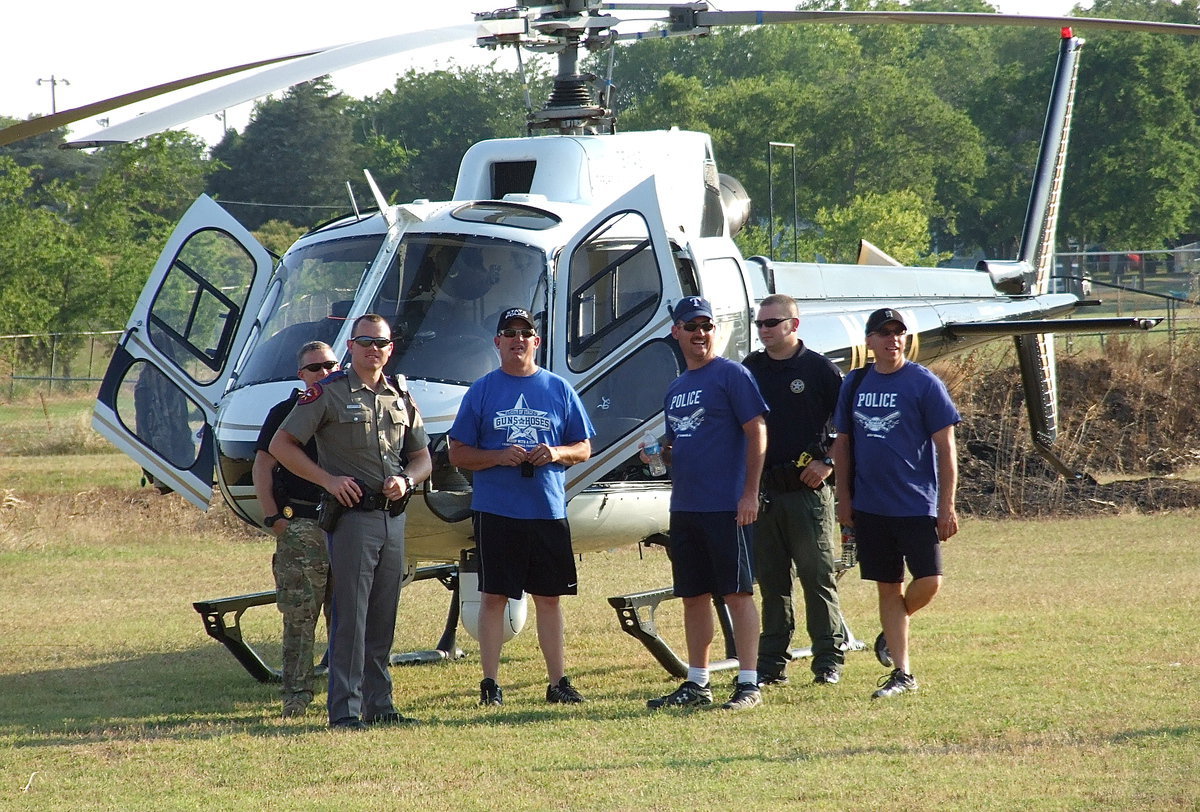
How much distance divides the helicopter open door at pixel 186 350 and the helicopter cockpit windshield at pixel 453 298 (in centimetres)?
106

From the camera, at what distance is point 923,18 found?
25.6 ft

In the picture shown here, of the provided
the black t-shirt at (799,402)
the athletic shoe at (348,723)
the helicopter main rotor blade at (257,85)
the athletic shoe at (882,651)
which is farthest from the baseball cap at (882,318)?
the athletic shoe at (348,723)

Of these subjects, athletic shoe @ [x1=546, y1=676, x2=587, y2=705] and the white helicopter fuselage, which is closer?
athletic shoe @ [x1=546, y1=676, x2=587, y2=705]

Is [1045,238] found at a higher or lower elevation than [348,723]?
higher

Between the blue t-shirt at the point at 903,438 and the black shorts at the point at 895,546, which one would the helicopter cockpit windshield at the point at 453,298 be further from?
the black shorts at the point at 895,546

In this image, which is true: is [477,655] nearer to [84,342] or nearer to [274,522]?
[274,522]

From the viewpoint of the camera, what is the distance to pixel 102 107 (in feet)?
17.3

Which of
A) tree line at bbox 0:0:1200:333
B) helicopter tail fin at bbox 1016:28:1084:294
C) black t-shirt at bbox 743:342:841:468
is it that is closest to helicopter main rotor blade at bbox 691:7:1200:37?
black t-shirt at bbox 743:342:841:468

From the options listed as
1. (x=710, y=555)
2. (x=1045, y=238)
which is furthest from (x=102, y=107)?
(x=1045, y=238)

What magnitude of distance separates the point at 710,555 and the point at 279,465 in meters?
2.17

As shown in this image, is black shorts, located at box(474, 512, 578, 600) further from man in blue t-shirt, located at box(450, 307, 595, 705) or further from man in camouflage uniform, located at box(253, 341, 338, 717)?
man in camouflage uniform, located at box(253, 341, 338, 717)

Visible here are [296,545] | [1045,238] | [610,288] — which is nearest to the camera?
[296,545]

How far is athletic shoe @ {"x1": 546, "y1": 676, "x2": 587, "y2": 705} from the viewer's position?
6.75 metres

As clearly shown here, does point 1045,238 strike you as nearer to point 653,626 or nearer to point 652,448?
point 653,626
